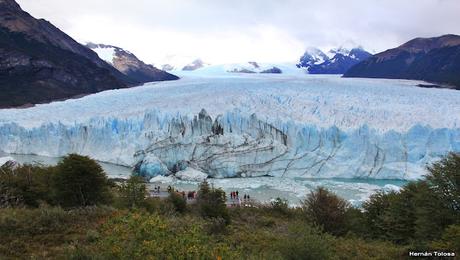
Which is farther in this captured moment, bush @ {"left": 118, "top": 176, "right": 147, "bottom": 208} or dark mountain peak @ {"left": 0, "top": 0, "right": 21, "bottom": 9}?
dark mountain peak @ {"left": 0, "top": 0, "right": 21, "bottom": 9}

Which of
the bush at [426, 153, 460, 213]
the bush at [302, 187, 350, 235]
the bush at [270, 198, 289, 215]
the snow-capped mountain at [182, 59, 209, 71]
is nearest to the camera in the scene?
the bush at [426, 153, 460, 213]

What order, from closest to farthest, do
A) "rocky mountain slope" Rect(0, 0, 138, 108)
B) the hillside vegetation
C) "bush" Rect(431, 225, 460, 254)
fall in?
1. the hillside vegetation
2. "bush" Rect(431, 225, 460, 254)
3. "rocky mountain slope" Rect(0, 0, 138, 108)

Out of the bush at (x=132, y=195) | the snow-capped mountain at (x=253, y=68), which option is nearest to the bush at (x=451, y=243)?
the bush at (x=132, y=195)

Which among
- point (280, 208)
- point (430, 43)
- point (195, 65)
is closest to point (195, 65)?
point (195, 65)

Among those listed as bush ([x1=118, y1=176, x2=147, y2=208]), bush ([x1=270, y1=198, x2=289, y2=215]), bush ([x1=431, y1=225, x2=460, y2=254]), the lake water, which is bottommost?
the lake water

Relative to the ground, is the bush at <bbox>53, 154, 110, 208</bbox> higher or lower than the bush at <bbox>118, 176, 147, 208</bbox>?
higher

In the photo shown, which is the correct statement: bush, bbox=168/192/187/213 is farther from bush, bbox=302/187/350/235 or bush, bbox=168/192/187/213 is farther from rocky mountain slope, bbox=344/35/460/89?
rocky mountain slope, bbox=344/35/460/89

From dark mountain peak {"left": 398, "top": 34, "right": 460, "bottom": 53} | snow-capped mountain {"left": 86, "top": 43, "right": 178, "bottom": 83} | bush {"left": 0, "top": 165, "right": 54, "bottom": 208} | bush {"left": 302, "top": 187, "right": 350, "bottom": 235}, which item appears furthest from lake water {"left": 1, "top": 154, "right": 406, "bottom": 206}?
snow-capped mountain {"left": 86, "top": 43, "right": 178, "bottom": 83}

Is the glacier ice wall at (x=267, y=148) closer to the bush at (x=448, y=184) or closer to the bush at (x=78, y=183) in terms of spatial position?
the bush at (x=78, y=183)
